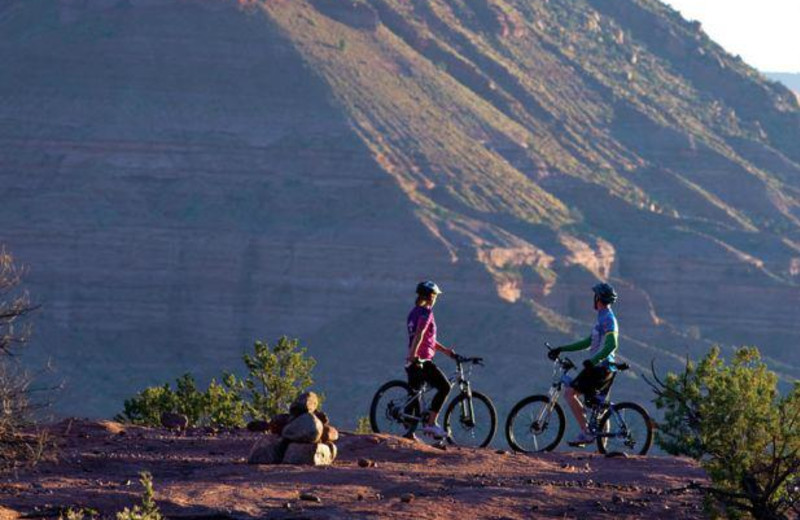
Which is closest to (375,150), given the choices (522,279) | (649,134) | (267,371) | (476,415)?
(522,279)

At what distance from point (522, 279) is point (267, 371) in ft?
186

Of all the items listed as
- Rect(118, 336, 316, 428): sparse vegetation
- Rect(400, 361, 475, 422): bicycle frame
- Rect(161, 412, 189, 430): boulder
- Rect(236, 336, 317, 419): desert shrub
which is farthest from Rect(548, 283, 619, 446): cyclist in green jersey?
Rect(236, 336, 317, 419): desert shrub

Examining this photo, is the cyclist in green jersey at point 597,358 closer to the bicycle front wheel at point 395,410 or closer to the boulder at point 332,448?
the bicycle front wheel at point 395,410

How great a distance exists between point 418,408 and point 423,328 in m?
1.01

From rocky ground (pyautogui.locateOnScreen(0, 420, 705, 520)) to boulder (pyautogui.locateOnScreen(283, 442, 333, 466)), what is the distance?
23cm

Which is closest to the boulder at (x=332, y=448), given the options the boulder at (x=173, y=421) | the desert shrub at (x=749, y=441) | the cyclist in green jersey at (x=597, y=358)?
the cyclist in green jersey at (x=597, y=358)

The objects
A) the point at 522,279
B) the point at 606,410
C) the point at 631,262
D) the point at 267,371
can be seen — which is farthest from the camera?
the point at 631,262

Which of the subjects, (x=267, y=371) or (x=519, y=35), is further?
(x=519, y=35)

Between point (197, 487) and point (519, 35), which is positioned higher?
point (519, 35)

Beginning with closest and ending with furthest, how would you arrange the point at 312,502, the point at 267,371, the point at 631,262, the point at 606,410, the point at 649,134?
the point at 312,502 < the point at 606,410 < the point at 267,371 < the point at 631,262 < the point at 649,134

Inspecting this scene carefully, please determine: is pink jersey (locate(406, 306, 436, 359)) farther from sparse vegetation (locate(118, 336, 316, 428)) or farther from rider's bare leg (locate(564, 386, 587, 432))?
sparse vegetation (locate(118, 336, 316, 428))

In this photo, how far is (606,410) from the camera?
20.7 meters

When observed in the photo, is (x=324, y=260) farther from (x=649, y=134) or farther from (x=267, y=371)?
(x=267, y=371)

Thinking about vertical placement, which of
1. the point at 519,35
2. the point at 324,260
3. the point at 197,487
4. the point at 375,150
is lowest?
the point at 197,487
